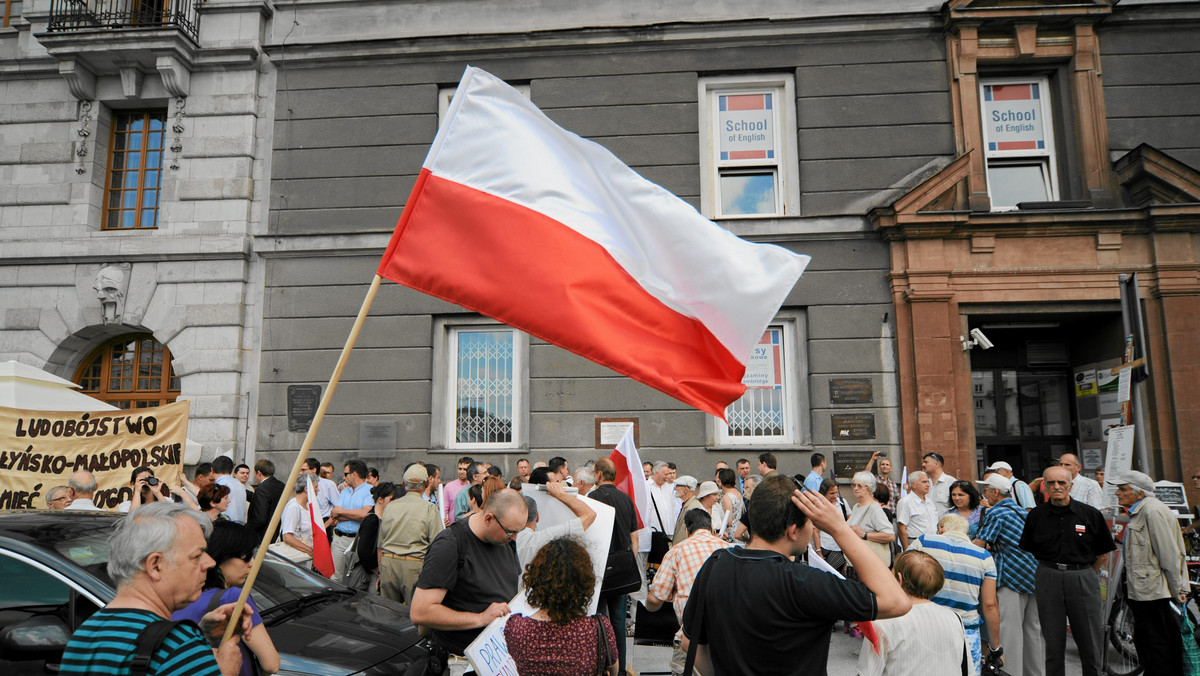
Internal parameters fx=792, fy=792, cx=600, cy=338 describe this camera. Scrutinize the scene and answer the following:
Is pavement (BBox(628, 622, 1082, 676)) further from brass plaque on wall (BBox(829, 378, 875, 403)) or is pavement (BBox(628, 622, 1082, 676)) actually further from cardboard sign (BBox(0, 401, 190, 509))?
cardboard sign (BBox(0, 401, 190, 509))

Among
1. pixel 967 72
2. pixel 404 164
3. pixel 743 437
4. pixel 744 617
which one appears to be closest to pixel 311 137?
pixel 404 164

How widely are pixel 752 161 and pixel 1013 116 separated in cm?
467

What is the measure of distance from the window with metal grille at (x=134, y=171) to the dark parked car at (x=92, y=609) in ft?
39.0

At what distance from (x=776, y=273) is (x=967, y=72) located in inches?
458

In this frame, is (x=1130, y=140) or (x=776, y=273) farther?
(x=1130, y=140)

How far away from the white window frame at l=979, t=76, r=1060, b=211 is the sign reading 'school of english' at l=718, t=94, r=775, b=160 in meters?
3.66

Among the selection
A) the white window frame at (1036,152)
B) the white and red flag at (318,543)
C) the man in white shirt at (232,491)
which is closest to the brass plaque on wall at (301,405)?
the man in white shirt at (232,491)

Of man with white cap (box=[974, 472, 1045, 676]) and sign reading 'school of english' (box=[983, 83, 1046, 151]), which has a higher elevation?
sign reading 'school of english' (box=[983, 83, 1046, 151])

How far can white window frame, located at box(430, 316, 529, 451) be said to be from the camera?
13617mm

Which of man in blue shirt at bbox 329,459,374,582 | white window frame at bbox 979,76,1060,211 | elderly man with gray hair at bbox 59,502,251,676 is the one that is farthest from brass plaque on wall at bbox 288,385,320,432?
white window frame at bbox 979,76,1060,211

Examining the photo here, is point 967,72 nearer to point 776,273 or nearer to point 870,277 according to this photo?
point 870,277

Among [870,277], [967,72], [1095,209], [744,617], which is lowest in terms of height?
[744,617]

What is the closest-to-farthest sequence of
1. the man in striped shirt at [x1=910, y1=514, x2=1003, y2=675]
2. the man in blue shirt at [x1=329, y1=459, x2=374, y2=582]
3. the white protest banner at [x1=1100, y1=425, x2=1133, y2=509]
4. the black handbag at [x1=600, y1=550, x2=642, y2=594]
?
1. the man in striped shirt at [x1=910, y1=514, x2=1003, y2=675]
2. the black handbag at [x1=600, y1=550, x2=642, y2=594]
3. the white protest banner at [x1=1100, y1=425, x2=1133, y2=509]
4. the man in blue shirt at [x1=329, y1=459, x2=374, y2=582]

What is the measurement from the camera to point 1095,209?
12898 mm
